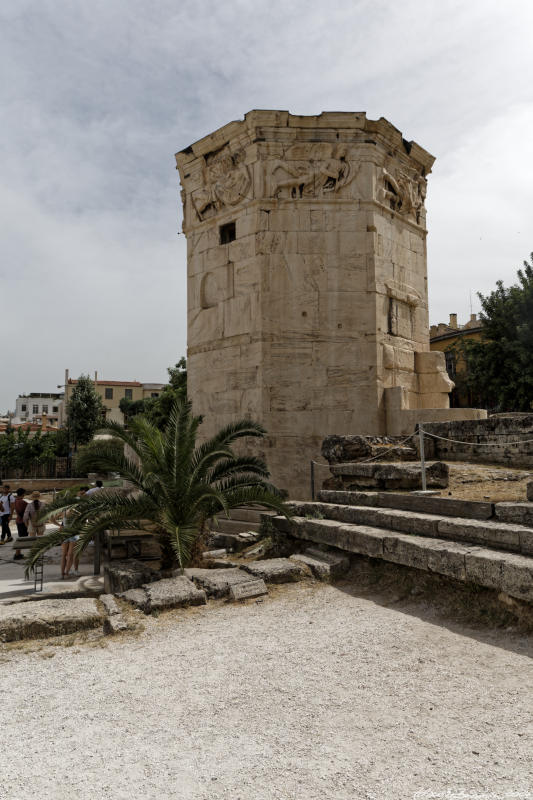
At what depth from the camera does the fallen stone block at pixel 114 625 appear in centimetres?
445

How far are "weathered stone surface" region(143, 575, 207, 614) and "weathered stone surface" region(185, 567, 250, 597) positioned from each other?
0.14m

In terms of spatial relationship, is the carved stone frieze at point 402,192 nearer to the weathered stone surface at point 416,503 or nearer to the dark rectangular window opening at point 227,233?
the dark rectangular window opening at point 227,233

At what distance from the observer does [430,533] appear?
17.1 feet

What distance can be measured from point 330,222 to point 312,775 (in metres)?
10.2

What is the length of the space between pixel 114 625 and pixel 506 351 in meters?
19.2

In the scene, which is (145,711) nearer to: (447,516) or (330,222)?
(447,516)

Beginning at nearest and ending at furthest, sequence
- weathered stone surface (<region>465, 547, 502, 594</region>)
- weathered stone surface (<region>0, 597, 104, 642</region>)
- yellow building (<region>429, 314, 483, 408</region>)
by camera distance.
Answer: weathered stone surface (<region>465, 547, 502, 594</region>)
weathered stone surface (<region>0, 597, 104, 642</region>)
yellow building (<region>429, 314, 483, 408</region>)

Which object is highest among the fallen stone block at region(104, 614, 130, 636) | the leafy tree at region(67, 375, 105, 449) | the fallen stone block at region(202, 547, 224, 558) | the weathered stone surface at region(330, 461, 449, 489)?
the leafy tree at region(67, 375, 105, 449)

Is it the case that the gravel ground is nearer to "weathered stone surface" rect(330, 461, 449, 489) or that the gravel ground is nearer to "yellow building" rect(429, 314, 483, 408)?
"weathered stone surface" rect(330, 461, 449, 489)

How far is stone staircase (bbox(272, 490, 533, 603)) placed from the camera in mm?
4203

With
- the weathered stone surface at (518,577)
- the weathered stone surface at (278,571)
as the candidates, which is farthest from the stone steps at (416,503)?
the weathered stone surface at (278,571)

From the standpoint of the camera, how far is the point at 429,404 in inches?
469

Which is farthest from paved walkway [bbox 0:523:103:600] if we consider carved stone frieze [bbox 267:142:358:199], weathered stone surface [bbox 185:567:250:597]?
carved stone frieze [bbox 267:142:358:199]

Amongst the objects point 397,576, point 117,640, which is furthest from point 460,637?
point 117,640
